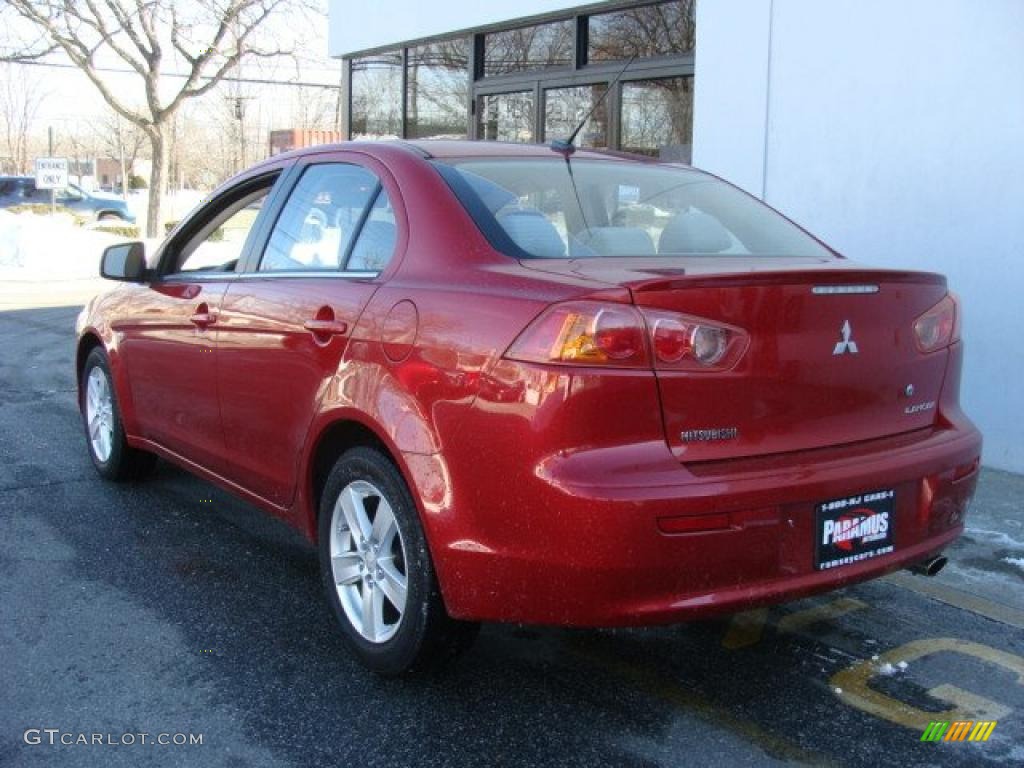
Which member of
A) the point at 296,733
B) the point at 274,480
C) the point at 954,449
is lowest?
the point at 296,733

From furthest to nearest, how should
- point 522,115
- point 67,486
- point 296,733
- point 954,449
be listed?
point 522,115 → point 67,486 → point 954,449 → point 296,733

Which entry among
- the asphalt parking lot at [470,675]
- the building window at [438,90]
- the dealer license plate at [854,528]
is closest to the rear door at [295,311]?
the asphalt parking lot at [470,675]

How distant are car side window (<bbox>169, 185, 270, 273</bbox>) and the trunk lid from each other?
1.79 m

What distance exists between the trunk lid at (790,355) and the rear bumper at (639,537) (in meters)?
0.08

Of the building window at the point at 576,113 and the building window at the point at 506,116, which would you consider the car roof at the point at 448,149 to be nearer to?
the building window at the point at 576,113

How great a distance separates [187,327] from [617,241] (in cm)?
196

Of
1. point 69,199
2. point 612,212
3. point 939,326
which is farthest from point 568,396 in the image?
point 69,199

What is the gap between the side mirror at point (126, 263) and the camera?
4965 mm

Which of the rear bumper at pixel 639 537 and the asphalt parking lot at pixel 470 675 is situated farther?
Answer: the asphalt parking lot at pixel 470 675

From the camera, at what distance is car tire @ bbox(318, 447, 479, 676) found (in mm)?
3092

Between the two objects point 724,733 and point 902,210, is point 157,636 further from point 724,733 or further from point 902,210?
point 902,210

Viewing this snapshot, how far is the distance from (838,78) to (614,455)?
4.71 metres

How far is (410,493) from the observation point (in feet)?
10.1

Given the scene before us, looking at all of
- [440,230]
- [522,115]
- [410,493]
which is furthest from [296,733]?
[522,115]
